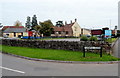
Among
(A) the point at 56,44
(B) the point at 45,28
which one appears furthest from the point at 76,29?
(A) the point at 56,44

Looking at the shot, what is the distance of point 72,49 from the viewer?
51.2 feet

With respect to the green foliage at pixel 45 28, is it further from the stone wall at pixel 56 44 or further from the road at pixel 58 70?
the road at pixel 58 70

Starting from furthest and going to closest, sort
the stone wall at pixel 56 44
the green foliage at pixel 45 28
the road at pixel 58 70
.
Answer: the green foliage at pixel 45 28
the stone wall at pixel 56 44
the road at pixel 58 70

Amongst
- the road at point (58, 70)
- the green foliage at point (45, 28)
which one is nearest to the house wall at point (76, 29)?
the green foliage at point (45, 28)

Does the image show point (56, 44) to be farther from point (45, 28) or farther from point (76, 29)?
point (76, 29)

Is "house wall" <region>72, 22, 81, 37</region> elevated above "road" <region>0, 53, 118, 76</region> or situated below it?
above

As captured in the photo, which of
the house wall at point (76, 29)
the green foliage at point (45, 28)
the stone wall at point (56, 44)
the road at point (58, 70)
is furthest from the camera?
the house wall at point (76, 29)

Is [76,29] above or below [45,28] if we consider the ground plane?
above

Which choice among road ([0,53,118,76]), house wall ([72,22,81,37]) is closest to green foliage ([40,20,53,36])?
house wall ([72,22,81,37])

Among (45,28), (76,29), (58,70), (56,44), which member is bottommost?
(58,70)

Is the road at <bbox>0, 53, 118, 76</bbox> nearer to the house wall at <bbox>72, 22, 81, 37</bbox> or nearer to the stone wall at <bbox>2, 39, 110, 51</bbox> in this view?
the stone wall at <bbox>2, 39, 110, 51</bbox>

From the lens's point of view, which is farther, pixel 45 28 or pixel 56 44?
pixel 45 28

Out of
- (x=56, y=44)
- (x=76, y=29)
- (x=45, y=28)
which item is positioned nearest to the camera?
(x=56, y=44)

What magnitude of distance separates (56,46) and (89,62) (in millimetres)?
7315
